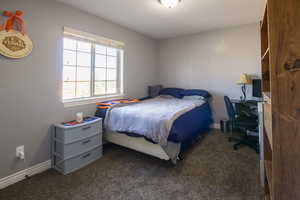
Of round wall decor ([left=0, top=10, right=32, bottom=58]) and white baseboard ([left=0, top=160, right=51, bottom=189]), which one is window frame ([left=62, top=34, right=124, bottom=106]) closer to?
round wall decor ([left=0, top=10, right=32, bottom=58])

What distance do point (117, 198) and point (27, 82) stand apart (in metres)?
1.76

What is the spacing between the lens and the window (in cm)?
248

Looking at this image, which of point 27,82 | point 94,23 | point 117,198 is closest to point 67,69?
point 27,82

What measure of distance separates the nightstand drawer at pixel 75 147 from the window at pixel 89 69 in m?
0.75

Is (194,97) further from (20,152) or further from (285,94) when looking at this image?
(20,152)

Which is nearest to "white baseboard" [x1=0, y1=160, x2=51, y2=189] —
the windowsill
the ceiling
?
the windowsill

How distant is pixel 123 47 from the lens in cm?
340

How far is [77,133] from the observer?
2131 mm

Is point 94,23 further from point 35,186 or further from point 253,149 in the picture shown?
point 253,149

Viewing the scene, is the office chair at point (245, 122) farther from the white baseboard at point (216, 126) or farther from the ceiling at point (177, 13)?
the ceiling at point (177, 13)

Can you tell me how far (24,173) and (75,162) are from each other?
22.8 inches

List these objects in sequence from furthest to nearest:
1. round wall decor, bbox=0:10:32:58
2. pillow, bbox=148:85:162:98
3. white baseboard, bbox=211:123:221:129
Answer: pillow, bbox=148:85:162:98
white baseboard, bbox=211:123:221:129
round wall decor, bbox=0:10:32:58

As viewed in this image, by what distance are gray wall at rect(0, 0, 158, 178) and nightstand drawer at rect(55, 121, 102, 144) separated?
30 centimetres

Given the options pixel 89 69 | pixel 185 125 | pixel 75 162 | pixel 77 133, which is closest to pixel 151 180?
pixel 185 125
